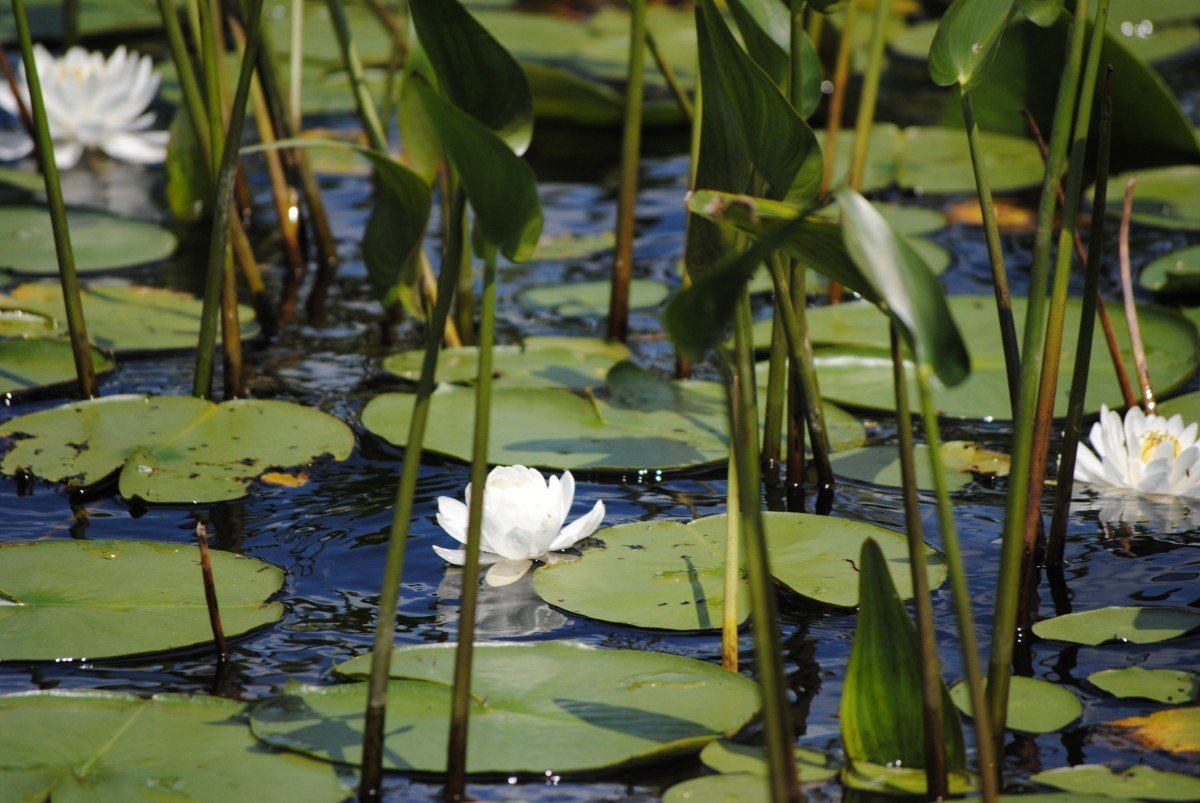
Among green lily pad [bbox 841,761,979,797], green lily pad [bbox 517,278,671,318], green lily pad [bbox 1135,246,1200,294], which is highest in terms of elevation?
green lily pad [bbox 1135,246,1200,294]

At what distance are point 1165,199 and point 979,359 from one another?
154cm

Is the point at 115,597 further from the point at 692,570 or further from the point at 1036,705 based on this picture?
the point at 1036,705

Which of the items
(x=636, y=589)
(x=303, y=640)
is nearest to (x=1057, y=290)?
(x=636, y=589)

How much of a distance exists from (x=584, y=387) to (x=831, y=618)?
1.06 m

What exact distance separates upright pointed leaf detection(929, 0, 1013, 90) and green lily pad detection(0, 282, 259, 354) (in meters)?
2.00

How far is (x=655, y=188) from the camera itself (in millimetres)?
4523

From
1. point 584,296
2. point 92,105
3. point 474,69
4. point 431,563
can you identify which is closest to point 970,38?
point 474,69

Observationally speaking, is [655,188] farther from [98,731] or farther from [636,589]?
[98,731]

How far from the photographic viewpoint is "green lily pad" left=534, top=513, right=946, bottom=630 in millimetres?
1896

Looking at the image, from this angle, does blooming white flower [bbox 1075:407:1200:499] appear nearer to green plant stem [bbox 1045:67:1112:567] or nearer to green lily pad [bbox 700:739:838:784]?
green plant stem [bbox 1045:67:1112:567]

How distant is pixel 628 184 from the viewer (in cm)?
296

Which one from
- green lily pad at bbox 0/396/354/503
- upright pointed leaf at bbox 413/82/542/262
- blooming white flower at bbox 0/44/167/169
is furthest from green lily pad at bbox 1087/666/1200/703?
blooming white flower at bbox 0/44/167/169

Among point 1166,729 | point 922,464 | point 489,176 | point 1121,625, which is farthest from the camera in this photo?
point 922,464

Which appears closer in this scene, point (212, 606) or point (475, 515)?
point (475, 515)
